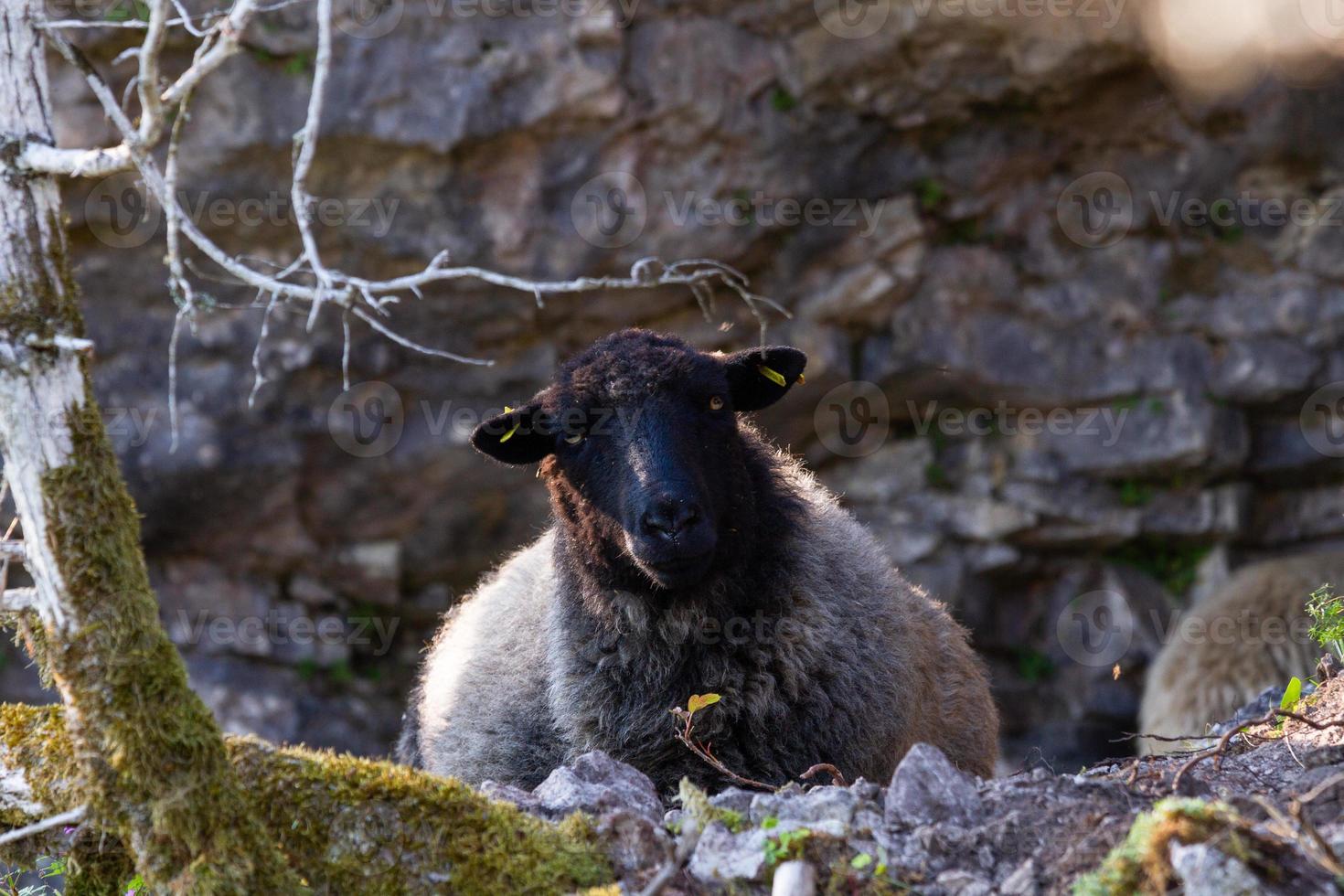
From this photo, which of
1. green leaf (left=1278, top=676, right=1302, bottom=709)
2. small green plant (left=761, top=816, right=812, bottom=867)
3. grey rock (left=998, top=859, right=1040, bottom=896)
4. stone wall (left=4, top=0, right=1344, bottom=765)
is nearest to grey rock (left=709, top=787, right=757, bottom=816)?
small green plant (left=761, top=816, right=812, bottom=867)

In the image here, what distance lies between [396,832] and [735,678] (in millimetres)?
1824

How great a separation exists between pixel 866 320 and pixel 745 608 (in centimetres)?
716

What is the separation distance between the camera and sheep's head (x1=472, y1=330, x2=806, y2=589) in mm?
4660

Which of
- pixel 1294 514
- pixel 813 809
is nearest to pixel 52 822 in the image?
pixel 813 809

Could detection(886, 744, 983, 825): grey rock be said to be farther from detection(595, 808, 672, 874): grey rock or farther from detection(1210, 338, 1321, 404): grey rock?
detection(1210, 338, 1321, 404): grey rock

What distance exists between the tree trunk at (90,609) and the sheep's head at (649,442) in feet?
6.23

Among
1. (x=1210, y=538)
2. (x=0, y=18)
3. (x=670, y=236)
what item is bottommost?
(x=1210, y=538)

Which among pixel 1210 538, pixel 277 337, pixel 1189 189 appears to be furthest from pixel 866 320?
pixel 277 337

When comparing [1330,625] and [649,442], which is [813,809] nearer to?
[649,442]

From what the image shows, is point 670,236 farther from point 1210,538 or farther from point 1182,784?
point 1182,784

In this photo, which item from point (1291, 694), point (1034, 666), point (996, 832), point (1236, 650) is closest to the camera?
point (996, 832)

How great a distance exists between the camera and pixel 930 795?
3.36m

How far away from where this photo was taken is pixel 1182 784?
353 cm

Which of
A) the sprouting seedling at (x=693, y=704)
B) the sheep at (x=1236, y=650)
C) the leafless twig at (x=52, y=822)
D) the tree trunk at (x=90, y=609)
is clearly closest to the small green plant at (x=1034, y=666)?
the sheep at (x=1236, y=650)
